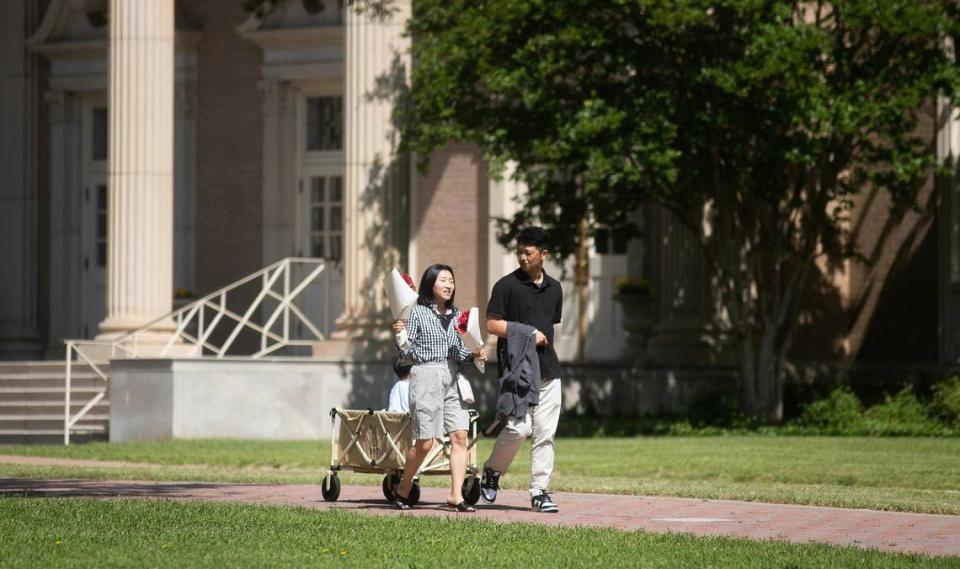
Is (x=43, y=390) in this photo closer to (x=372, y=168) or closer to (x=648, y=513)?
(x=372, y=168)

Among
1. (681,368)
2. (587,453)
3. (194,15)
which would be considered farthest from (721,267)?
(194,15)

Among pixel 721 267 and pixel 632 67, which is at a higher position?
pixel 632 67

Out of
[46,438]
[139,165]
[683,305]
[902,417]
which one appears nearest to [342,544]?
[902,417]

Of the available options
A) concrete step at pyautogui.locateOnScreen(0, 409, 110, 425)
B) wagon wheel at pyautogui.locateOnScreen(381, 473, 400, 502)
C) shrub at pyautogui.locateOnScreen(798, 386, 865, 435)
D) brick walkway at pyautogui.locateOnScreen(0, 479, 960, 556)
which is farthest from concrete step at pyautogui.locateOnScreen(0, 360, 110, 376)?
wagon wheel at pyautogui.locateOnScreen(381, 473, 400, 502)

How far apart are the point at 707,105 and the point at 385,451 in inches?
427

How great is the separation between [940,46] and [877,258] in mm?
5327

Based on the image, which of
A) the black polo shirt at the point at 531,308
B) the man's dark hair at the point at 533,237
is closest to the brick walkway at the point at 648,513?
the black polo shirt at the point at 531,308

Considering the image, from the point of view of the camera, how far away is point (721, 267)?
2439 centimetres

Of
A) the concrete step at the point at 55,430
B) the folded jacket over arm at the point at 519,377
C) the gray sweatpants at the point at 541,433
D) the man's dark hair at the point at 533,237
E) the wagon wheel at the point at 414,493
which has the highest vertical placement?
the man's dark hair at the point at 533,237

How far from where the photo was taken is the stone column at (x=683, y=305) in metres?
26.1

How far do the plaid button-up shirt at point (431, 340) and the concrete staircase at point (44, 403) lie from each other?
12.6 meters

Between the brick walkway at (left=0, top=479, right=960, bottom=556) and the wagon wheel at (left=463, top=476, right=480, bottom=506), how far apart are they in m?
0.12

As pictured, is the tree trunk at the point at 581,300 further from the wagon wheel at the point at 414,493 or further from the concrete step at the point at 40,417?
the wagon wheel at the point at 414,493

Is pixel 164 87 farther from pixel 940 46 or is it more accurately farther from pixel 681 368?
pixel 940 46
